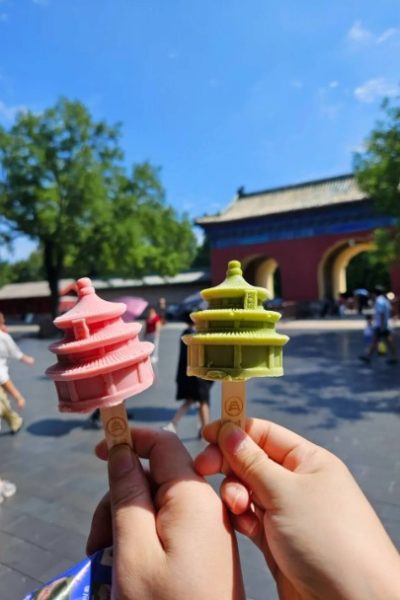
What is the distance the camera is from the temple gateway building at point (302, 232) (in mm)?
23859

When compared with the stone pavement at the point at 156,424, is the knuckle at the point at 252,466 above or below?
above

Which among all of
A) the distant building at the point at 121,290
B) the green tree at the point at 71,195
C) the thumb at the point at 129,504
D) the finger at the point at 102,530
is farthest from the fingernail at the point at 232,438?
the distant building at the point at 121,290

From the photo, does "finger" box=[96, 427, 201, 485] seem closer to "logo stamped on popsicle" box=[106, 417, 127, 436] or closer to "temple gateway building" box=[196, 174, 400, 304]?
"logo stamped on popsicle" box=[106, 417, 127, 436]

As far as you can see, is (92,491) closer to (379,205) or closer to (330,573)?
(330,573)

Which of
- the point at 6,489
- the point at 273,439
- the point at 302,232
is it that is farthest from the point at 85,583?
the point at 302,232

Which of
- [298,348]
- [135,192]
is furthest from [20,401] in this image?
[135,192]

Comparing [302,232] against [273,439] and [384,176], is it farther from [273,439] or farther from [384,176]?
[273,439]

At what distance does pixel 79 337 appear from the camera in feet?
4.29

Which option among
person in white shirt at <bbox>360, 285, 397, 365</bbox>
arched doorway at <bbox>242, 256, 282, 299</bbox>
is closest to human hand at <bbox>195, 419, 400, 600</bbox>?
person in white shirt at <bbox>360, 285, 397, 365</bbox>

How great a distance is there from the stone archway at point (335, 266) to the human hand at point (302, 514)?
80.5ft

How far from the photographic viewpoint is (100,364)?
1275 millimetres

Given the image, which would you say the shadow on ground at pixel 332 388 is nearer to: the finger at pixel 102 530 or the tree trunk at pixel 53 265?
the finger at pixel 102 530

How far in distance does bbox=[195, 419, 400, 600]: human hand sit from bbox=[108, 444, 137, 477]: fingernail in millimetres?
203

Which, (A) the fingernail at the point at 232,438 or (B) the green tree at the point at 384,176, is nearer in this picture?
(A) the fingernail at the point at 232,438
